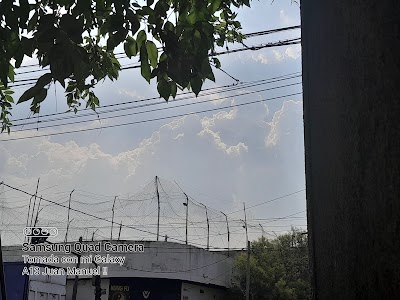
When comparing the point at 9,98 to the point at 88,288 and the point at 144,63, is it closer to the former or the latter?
the point at 144,63

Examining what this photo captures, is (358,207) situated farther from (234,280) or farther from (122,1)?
(234,280)

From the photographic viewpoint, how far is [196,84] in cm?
214

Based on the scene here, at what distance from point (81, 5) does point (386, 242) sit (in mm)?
1559

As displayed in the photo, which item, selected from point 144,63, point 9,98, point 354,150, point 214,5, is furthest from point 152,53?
point 9,98

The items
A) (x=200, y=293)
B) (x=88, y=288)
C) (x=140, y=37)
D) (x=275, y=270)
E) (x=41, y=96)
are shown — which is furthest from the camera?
(x=275, y=270)

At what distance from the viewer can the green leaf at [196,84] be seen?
2.13 metres

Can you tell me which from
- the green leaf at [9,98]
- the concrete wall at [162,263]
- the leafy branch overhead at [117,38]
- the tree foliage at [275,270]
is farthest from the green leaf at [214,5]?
the tree foliage at [275,270]

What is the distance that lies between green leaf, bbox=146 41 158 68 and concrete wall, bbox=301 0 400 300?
1231 millimetres

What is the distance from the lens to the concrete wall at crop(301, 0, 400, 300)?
765 mm

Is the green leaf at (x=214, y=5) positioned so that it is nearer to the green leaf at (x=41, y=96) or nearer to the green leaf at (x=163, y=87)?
the green leaf at (x=163, y=87)

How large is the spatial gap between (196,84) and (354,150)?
4.49ft

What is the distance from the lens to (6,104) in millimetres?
3666

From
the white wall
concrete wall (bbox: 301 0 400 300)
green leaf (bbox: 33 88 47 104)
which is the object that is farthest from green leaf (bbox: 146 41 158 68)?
the white wall

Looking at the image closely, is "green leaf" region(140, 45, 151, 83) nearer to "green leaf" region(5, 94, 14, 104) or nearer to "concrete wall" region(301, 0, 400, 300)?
"concrete wall" region(301, 0, 400, 300)
